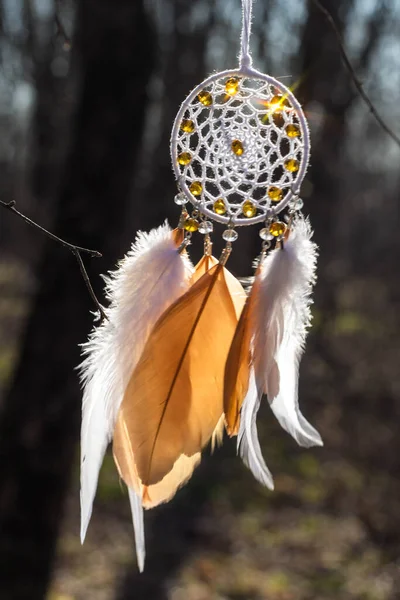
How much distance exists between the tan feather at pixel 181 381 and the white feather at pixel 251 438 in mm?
47

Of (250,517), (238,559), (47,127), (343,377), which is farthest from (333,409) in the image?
(47,127)

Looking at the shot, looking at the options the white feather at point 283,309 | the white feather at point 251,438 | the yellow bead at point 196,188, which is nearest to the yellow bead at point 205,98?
the yellow bead at point 196,188

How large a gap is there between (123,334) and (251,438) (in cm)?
28

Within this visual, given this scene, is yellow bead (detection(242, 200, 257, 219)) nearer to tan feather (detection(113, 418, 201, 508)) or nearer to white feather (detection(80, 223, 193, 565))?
white feather (detection(80, 223, 193, 565))

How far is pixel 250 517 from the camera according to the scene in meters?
5.35

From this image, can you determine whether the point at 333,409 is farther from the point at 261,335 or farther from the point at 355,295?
the point at 261,335

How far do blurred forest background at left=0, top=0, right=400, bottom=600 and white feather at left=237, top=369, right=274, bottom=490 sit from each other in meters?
0.90

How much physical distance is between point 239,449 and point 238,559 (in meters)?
3.94

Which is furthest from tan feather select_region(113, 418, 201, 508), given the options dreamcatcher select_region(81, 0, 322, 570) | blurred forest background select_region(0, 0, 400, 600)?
blurred forest background select_region(0, 0, 400, 600)

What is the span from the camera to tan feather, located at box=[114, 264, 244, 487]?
1.19 metres

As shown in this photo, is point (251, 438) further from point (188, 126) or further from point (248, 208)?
point (188, 126)

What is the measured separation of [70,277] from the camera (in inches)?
121

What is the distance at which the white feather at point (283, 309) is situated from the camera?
3.83 ft

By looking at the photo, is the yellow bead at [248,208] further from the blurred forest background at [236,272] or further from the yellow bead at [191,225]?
the blurred forest background at [236,272]
